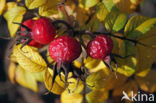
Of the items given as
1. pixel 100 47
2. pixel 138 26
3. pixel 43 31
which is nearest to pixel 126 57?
pixel 138 26

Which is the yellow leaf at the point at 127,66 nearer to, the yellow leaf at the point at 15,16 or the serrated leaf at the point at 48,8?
the serrated leaf at the point at 48,8

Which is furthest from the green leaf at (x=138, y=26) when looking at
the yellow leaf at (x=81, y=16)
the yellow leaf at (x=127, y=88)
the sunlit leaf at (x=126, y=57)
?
the yellow leaf at (x=127, y=88)

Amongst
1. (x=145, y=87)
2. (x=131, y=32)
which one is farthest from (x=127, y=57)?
(x=145, y=87)

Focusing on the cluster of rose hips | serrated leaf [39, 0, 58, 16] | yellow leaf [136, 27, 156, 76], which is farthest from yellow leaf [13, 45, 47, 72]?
yellow leaf [136, 27, 156, 76]

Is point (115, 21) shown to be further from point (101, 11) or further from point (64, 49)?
point (64, 49)

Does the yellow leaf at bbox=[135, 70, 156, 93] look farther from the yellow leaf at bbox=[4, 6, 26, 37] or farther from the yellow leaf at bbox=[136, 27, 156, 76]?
the yellow leaf at bbox=[4, 6, 26, 37]

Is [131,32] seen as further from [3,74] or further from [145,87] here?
[3,74]
